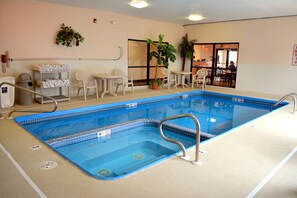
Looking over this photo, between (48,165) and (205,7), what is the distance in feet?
19.0

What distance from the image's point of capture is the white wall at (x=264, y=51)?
7.86 metres

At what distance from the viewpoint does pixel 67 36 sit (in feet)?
21.4

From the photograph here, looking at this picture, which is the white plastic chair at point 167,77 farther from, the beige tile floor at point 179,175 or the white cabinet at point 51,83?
the beige tile floor at point 179,175

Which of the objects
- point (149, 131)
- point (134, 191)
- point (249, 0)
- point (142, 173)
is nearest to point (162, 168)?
point (142, 173)

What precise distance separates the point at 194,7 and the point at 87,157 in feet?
16.5

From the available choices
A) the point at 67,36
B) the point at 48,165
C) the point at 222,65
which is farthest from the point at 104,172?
the point at 222,65

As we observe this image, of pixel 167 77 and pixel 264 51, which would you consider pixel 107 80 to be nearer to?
pixel 167 77

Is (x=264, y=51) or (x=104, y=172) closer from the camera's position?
Result: (x=104, y=172)

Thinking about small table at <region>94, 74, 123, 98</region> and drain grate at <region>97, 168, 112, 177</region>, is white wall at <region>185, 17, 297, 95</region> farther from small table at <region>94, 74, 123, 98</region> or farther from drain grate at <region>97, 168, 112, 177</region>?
drain grate at <region>97, 168, 112, 177</region>

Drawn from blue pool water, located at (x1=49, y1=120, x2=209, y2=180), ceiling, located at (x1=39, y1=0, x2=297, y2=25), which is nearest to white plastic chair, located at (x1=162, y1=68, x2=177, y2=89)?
ceiling, located at (x1=39, y1=0, x2=297, y2=25)

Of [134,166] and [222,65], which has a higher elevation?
[222,65]

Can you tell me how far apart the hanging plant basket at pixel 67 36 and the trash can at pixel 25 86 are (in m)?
1.31

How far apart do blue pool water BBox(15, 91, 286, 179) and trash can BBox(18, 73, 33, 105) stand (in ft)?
3.31

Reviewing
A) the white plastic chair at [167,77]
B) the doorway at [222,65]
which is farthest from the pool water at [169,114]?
the doorway at [222,65]
